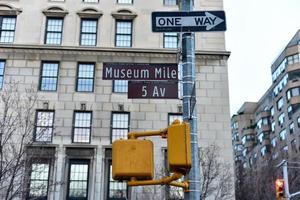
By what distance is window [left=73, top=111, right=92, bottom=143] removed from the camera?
26.6 meters

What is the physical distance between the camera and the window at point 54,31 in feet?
94.0

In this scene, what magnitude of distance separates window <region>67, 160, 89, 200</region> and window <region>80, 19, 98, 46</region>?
777 centimetres

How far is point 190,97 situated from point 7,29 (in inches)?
1002

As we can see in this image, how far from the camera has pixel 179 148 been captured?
182 inches

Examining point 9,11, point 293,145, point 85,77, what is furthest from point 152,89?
point 293,145

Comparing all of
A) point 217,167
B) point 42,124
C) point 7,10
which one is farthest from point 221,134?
point 7,10

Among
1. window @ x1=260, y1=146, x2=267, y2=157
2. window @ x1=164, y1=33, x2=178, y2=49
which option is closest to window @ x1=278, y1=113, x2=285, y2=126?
window @ x1=260, y1=146, x2=267, y2=157

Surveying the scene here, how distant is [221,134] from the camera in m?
27.3

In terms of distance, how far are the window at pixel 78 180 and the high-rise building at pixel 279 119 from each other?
108ft

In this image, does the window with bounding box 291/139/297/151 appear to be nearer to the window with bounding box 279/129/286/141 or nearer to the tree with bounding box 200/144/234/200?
the window with bounding box 279/129/286/141

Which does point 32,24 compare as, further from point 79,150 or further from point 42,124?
point 79,150

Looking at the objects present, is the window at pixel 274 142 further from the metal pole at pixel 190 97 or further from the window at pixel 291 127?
the metal pole at pixel 190 97

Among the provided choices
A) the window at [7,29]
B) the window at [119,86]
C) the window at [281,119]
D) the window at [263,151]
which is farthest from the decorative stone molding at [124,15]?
the window at [263,151]

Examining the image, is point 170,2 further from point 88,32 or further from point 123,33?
point 88,32
